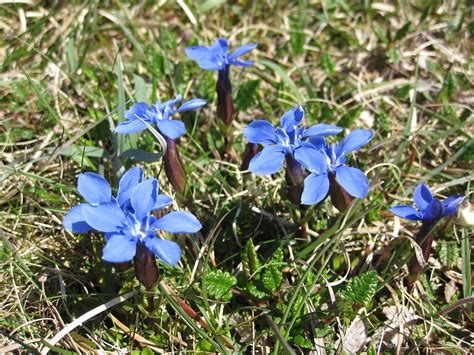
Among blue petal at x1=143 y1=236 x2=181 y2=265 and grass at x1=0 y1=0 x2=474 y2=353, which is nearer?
blue petal at x1=143 y1=236 x2=181 y2=265

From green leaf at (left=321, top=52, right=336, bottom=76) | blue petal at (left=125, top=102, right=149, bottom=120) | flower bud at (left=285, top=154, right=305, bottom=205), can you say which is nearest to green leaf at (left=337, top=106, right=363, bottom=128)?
green leaf at (left=321, top=52, right=336, bottom=76)

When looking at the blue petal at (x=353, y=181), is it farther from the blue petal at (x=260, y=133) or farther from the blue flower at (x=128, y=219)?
the blue flower at (x=128, y=219)

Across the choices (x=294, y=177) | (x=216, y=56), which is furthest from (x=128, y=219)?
(x=216, y=56)

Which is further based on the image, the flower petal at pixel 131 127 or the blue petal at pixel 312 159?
the flower petal at pixel 131 127

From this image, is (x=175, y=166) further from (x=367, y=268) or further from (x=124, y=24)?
(x=124, y=24)

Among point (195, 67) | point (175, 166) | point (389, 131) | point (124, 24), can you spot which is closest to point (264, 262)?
point (175, 166)

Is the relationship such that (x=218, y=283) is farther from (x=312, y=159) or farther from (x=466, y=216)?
(x=466, y=216)

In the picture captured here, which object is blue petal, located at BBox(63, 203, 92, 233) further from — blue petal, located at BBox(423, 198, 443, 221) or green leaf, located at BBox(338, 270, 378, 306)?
blue petal, located at BBox(423, 198, 443, 221)

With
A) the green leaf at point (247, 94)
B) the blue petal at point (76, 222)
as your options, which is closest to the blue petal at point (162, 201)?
the blue petal at point (76, 222)
